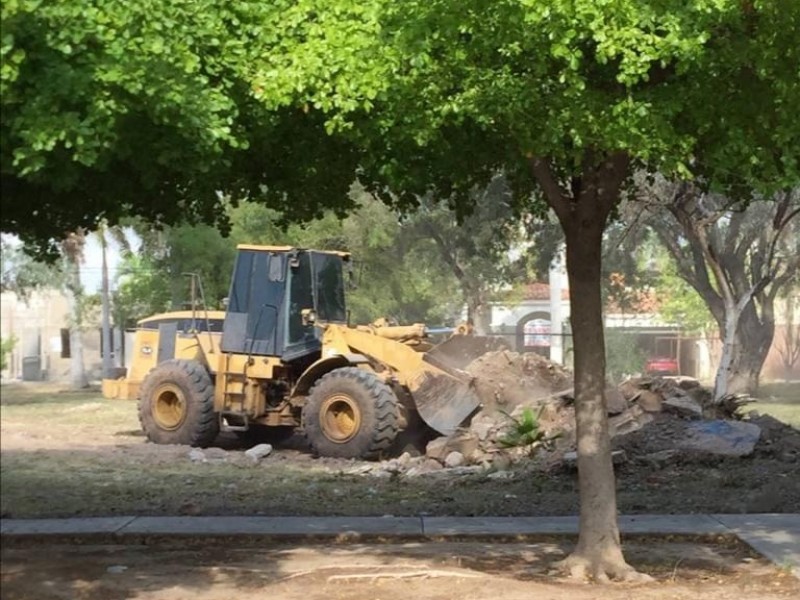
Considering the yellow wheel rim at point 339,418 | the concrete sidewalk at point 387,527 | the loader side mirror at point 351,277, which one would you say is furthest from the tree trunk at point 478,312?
the concrete sidewalk at point 387,527

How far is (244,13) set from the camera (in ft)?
25.8

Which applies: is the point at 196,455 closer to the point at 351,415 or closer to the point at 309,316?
the point at 351,415

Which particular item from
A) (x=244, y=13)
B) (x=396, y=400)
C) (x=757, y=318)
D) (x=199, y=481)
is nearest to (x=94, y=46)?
(x=244, y=13)

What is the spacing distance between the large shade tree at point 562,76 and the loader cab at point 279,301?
9.81 metres

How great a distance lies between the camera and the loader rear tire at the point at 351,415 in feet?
58.0

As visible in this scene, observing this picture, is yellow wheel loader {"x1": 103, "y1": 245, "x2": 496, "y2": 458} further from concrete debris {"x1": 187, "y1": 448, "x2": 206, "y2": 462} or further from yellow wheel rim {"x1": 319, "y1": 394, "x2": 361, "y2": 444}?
concrete debris {"x1": 187, "y1": 448, "x2": 206, "y2": 462}

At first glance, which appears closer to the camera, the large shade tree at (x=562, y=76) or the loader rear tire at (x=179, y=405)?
the large shade tree at (x=562, y=76)

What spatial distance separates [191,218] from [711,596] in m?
4.68

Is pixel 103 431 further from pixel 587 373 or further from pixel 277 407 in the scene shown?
pixel 587 373

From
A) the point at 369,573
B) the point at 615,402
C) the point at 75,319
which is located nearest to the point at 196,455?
the point at 615,402

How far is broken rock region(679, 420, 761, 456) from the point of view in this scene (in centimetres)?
1616

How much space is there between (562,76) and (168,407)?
1306 cm

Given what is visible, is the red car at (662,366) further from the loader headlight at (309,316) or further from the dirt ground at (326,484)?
the dirt ground at (326,484)

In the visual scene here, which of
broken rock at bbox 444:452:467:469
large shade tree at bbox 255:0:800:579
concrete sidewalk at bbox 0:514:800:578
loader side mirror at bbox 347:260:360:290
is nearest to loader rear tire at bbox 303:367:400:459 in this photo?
broken rock at bbox 444:452:467:469
